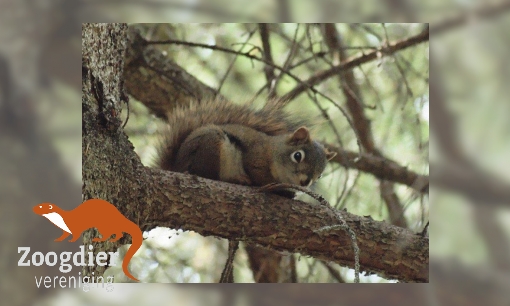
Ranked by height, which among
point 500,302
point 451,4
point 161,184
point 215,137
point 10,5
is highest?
point 451,4

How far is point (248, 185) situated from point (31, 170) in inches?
28.4

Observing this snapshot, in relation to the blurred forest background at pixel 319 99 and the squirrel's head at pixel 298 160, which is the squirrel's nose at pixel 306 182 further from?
the blurred forest background at pixel 319 99

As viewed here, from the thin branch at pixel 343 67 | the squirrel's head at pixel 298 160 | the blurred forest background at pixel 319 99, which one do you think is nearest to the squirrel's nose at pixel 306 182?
the squirrel's head at pixel 298 160

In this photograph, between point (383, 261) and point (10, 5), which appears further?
point (383, 261)

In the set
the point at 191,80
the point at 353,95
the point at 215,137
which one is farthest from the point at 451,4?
the point at 191,80

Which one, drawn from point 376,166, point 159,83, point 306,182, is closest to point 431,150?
point 306,182

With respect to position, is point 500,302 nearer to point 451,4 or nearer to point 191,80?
point 451,4

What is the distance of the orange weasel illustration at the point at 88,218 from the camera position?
1507mm

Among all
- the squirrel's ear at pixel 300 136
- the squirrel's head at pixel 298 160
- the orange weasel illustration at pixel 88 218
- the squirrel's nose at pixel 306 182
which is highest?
the squirrel's ear at pixel 300 136

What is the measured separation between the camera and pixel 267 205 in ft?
5.72

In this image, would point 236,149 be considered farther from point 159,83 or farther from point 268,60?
point 159,83

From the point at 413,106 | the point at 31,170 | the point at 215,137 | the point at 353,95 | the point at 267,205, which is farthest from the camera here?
the point at 353,95

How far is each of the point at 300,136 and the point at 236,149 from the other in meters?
0.23

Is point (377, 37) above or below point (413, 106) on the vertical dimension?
above
